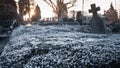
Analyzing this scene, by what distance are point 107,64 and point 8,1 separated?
→ 78.1 feet

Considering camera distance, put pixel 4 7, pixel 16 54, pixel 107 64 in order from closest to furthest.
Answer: pixel 107 64
pixel 16 54
pixel 4 7

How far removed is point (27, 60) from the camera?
496 centimetres

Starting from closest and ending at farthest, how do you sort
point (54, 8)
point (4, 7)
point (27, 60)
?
point (27, 60) → point (4, 7) → point (54, 8)

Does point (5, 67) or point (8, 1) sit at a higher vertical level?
point (8, 1)

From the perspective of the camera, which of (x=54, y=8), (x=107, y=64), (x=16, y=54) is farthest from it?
(x=54, y=8)

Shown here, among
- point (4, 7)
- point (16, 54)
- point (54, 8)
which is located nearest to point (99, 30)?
point (16, 54)

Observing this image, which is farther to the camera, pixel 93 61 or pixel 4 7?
pixel 4 7

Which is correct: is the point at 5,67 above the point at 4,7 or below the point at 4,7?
below

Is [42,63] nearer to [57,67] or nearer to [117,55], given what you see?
[57,67]

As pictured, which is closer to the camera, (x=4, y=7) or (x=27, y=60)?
(x=27, y=60)

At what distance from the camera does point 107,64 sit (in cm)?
431

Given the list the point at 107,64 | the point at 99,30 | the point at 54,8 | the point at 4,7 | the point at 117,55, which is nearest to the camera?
the point at 107,64

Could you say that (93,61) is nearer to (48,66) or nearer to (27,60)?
(48,66)

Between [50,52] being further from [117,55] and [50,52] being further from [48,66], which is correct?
[117,55]
